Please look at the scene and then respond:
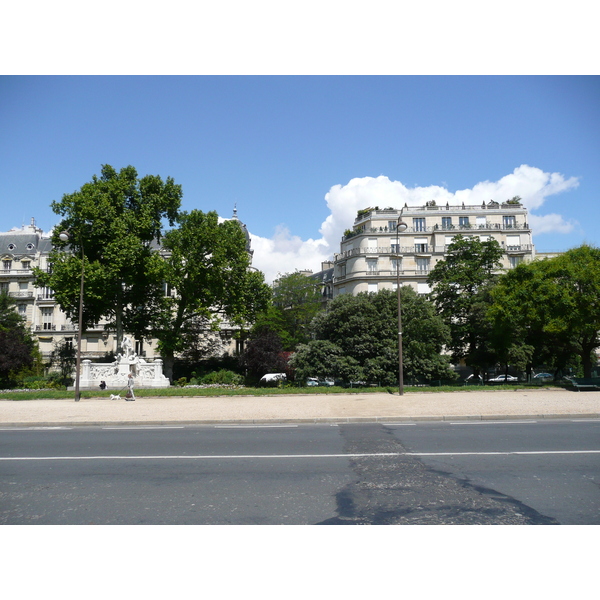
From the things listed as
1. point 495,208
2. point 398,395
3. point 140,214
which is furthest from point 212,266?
point 495,208

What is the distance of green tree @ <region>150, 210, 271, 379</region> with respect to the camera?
33.9 meters

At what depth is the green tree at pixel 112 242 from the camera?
32.3m

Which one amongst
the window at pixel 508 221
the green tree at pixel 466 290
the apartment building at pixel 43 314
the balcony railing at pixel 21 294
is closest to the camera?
the green tree at pixel 466 290

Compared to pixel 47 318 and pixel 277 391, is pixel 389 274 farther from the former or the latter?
pixel 47 318

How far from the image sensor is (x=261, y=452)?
8.93m

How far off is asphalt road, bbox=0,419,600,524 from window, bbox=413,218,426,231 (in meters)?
47.6

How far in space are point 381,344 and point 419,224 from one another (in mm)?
34383

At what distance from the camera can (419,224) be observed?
2233 inches

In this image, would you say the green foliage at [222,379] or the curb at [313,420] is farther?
the green foliage at [222,379]

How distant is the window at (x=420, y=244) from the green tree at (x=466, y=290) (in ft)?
48.3

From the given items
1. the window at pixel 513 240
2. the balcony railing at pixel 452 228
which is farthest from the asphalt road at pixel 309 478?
the window at pixel 513 240

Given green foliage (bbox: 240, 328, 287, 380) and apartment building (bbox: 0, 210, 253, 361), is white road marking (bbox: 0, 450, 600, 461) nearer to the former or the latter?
green foliage (bbox: 240, 328, 287, 380)

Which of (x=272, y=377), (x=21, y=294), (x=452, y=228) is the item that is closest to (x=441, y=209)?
(x=452, y=228)

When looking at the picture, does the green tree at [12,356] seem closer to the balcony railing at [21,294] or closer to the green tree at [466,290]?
the balcony railing at [21,294]
